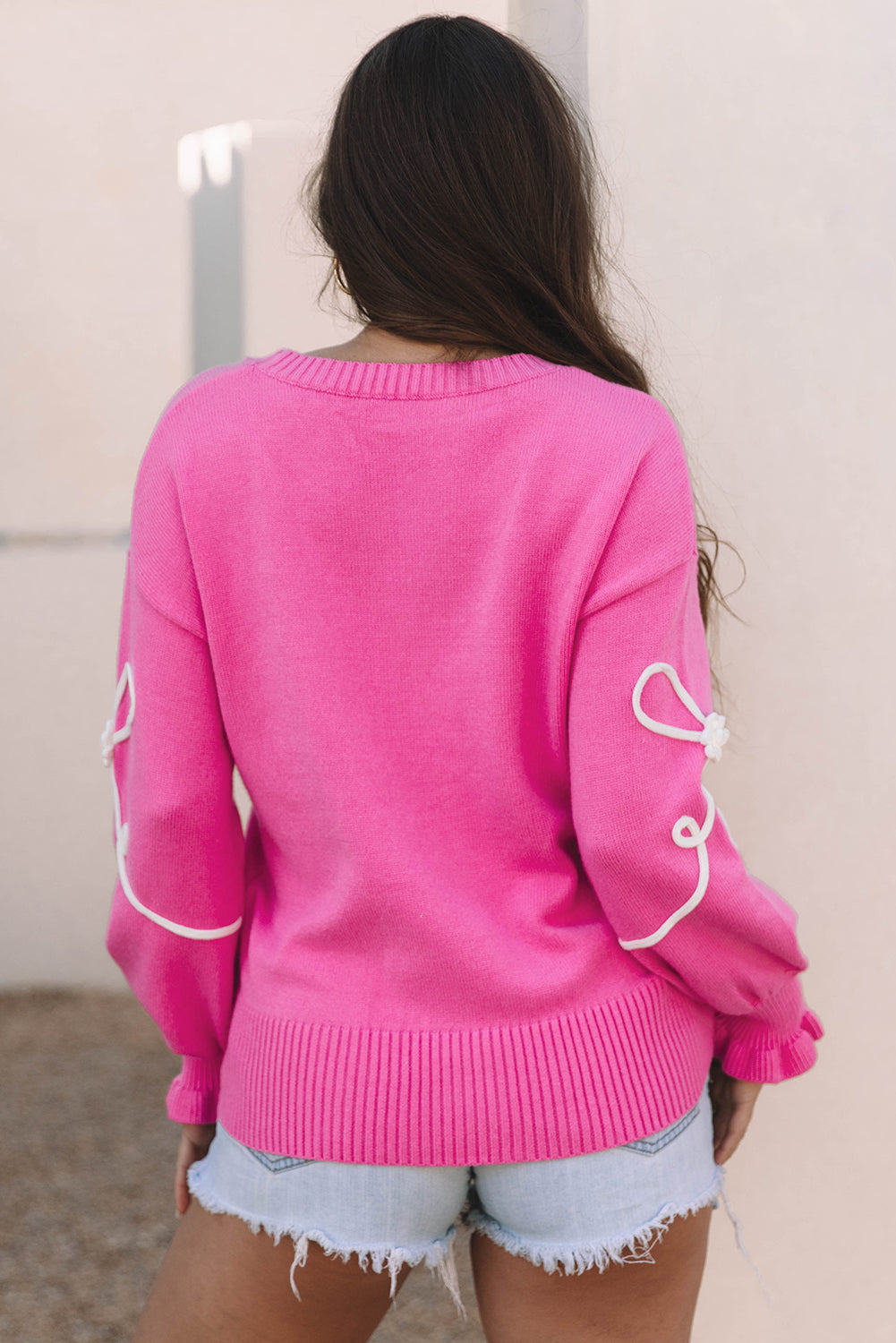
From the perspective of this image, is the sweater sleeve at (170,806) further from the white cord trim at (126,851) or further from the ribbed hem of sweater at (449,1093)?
the ribbed hem of sweater at (449,1093)

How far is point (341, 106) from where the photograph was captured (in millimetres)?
916

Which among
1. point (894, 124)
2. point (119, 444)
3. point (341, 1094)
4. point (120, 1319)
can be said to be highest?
point (894, 124)

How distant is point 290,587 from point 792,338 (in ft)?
2.56

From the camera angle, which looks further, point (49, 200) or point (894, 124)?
point (49, 200)

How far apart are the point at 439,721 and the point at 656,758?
0.51 feet

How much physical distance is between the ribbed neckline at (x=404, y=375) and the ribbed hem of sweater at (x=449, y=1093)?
17.4 inches

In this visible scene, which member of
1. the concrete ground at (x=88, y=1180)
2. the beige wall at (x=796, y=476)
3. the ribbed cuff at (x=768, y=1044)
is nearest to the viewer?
the ribbed cuff at (x=768, y=1044)

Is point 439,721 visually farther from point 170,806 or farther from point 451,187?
point 451,187

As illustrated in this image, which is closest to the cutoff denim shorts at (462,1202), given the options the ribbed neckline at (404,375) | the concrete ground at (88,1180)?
the ribbed neckline at (404,375)

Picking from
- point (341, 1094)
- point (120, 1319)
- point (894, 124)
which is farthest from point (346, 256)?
point (120, 1319)

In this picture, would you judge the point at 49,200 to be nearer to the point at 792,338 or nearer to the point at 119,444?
the point at 119,444

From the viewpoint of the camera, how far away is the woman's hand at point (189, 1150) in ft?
3.34

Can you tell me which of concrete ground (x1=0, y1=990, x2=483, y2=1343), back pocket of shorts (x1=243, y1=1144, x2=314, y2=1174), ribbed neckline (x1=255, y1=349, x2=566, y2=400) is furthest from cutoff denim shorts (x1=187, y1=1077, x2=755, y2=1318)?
concrete ground (x1=0, y1=990, x2=483, y2=1343)

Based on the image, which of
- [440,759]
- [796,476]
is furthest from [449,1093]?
[796,476]
